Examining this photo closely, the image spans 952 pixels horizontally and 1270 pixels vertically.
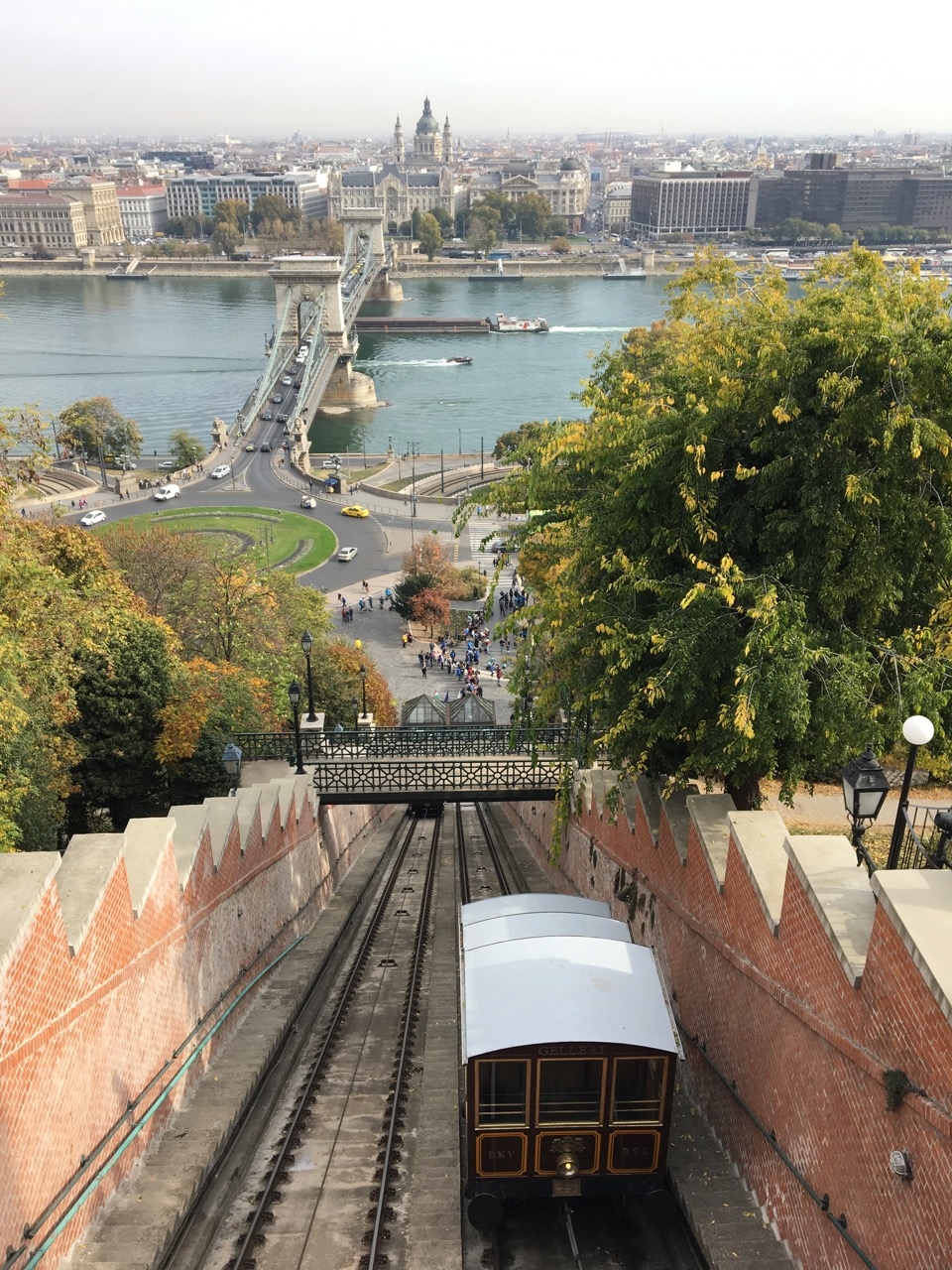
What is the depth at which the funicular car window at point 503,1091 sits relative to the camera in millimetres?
8477

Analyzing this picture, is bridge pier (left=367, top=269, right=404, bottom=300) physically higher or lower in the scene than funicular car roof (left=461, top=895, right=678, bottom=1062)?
lower

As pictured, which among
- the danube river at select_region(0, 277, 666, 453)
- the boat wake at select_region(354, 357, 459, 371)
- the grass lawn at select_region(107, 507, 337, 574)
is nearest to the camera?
the grass lawn at select_region(107, 507, 337, 574)

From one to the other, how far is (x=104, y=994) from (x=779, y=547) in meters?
7.30

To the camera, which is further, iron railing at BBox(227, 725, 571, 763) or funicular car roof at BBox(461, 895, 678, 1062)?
iron railing at BBox(227, 725, 571, 763)

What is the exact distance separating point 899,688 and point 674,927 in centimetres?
364

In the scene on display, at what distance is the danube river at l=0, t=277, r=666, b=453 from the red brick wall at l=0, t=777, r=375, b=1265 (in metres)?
68.5

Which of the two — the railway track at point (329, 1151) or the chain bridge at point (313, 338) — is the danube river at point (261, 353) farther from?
the railway track at point (329, 1151)

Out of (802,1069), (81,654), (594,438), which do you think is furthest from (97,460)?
(802,1069)

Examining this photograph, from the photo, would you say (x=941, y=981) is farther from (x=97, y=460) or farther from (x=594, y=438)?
(x=97, y=460)

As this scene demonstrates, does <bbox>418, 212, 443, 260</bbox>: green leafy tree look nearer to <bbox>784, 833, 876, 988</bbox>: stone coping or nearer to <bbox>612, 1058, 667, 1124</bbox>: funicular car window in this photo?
<bbox>784, 833, 876, 988</bbox>: stone coping

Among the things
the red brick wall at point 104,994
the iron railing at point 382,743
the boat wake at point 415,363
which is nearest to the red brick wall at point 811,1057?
the red brick wall at point 104,994

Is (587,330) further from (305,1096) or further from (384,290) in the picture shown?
(305,1096)

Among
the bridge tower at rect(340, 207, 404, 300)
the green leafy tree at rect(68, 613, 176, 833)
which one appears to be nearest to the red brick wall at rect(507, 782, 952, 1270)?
the green leafy tree at rect(68, 613, 176, 833)

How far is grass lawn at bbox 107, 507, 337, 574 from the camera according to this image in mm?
57125
